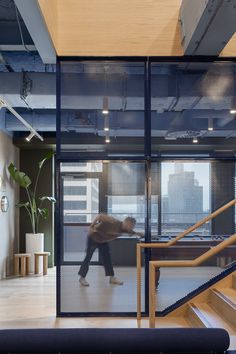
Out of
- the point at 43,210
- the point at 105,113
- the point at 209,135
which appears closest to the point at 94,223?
the point at 105,113

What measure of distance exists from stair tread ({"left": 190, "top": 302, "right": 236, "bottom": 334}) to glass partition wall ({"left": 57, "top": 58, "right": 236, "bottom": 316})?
312 millimetres

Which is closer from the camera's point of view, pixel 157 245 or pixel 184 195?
pixel 157 245

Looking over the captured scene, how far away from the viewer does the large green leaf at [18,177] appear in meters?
9.47

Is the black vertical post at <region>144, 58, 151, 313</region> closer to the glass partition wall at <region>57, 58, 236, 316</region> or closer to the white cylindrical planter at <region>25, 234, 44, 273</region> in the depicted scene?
the glass partition wall at <region>57, 58, 236, 316</region>

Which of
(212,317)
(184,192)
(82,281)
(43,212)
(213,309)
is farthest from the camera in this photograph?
(43,212)

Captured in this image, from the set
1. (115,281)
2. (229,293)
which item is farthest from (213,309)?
(115,281)

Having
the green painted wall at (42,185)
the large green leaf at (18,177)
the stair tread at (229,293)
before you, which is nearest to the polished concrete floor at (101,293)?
the stair tread at (229,293)

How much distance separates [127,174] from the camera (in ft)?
18.1

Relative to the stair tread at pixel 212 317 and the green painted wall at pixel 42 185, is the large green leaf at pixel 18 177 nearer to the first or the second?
the green painted wall at pixel 42 185

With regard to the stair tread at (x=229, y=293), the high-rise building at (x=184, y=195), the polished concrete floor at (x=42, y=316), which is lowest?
the polished concrete floor at (x=42, y=316)

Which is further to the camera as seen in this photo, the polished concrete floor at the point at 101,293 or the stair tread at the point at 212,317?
the polished concrete floor at the point at 101,293

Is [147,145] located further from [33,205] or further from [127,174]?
[33,205]

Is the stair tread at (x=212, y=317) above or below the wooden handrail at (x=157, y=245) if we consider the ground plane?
below

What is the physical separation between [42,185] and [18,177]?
1.14m
